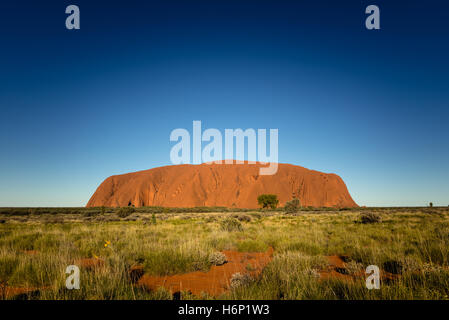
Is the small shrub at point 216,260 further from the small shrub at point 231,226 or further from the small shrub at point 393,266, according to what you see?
the small shrub at point 231,226

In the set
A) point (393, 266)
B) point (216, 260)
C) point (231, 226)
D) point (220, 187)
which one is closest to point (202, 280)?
point (216, 260)

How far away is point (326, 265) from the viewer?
5742 millimetres

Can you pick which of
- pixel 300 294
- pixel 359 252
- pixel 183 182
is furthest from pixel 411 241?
pixel 183 182

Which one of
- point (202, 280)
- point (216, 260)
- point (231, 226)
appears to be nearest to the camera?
point (202, 280)

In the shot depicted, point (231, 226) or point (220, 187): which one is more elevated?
point (231, 226)

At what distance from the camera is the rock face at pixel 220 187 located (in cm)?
8556

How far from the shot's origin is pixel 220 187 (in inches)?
3600

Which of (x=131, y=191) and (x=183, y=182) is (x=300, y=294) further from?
(x=131, y=191)

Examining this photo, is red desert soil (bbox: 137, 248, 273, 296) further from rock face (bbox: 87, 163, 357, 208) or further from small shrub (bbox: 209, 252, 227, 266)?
rock face (bbox: 87, 163, 357, 208)

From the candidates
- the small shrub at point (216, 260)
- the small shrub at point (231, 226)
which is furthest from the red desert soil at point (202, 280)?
the small shrub at point (231, 226)

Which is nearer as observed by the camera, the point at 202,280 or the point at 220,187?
the point at 202,280

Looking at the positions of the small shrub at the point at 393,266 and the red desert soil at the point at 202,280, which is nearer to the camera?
the red desert soil at the point at 202,280

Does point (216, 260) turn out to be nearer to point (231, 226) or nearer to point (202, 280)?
point (202, 280)
